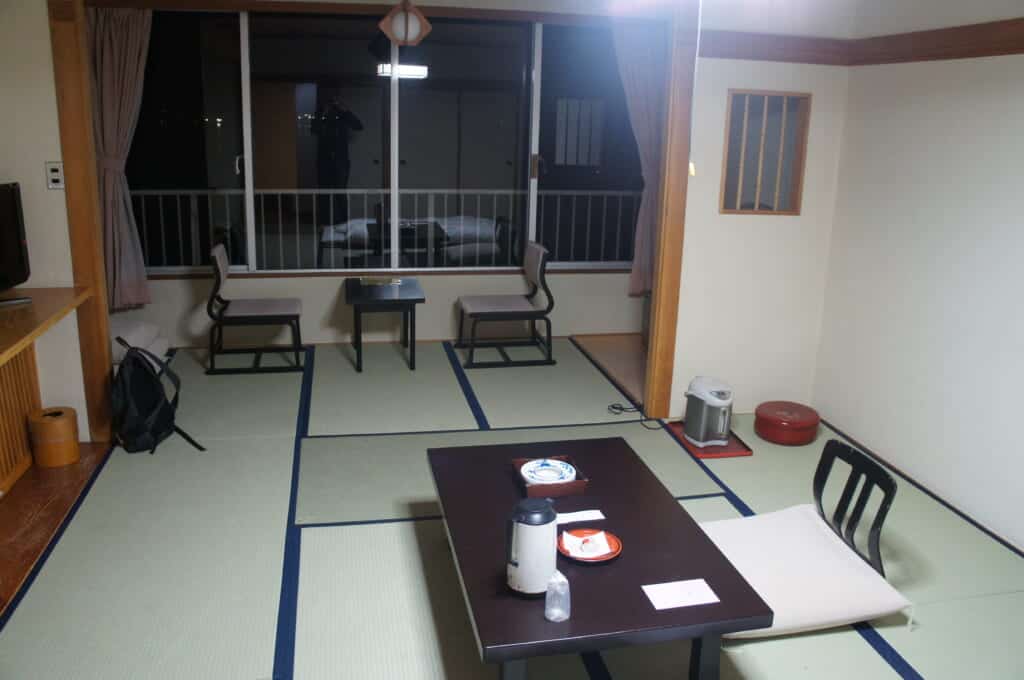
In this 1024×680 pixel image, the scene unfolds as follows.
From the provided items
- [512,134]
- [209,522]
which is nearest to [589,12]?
[512,134]

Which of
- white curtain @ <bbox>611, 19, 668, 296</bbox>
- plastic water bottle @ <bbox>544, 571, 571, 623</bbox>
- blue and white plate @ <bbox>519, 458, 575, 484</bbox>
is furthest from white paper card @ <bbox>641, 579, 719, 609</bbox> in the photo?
white curtain @ <bbox>611, 19, 668, 296</bbox>

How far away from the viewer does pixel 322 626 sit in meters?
2.81

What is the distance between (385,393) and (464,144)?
9.56 feet

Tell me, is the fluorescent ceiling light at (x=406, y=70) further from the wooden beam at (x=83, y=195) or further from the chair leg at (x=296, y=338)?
the wooden beam at (x=83, y=195)

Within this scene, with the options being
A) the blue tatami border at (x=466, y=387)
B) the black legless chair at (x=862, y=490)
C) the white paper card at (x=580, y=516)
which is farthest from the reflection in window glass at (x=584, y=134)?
the white paper card at (x=580, y=516)

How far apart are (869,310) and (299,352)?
3.66 m

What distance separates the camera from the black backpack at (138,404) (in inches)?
164

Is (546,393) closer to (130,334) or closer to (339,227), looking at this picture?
(339,227)

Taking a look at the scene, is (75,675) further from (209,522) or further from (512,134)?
(512,134)

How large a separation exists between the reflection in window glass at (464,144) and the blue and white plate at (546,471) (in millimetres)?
3722

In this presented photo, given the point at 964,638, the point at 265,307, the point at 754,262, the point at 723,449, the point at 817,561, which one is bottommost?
the point at 964,638

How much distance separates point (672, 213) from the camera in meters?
4.49

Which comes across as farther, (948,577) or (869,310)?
(869,310)

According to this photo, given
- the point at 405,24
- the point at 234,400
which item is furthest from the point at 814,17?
the point at 234,400
